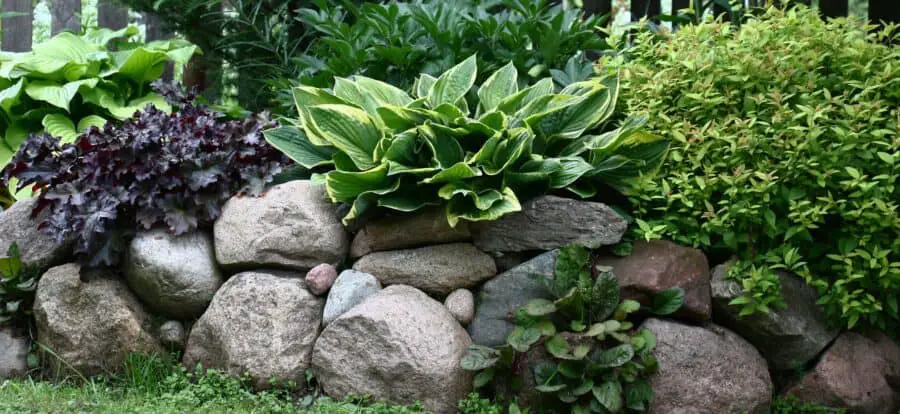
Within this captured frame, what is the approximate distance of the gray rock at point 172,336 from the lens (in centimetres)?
414

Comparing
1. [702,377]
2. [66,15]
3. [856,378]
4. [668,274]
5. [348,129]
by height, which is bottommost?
[856,378]

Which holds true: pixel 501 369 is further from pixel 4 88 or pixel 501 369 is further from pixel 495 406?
pixel 4 88

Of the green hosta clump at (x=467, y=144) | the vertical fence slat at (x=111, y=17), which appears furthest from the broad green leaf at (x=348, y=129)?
the vertical fence slat at (x=111, y=17)

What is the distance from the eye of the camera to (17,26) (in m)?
7.21

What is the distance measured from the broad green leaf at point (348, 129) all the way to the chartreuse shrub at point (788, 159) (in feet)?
3.98

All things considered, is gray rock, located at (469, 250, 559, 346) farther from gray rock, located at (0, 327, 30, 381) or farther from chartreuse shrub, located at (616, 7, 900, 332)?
gray rock, located at (0, 327, 30, 381)

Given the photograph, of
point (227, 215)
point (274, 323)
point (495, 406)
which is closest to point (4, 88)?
point (227, 215)

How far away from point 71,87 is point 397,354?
2.91 metres

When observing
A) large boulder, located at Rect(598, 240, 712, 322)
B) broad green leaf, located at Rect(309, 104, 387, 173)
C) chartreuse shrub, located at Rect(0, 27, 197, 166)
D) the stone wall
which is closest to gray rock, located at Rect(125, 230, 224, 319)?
the stone wall

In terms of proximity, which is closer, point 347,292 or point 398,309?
point 398,309

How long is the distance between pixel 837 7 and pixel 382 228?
2948mm

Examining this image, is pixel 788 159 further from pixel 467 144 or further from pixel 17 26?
pixel 17 26

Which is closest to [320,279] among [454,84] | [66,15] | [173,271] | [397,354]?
[397,354]

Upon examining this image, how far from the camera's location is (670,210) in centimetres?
388
